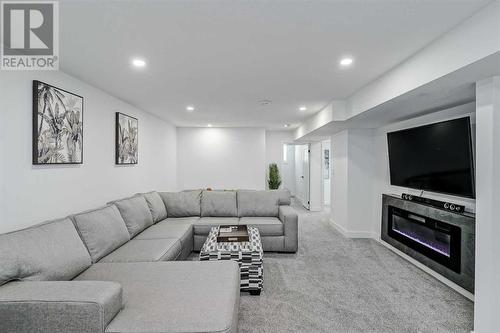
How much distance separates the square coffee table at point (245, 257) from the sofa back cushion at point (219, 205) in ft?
4.08

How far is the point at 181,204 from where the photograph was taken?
162 inches

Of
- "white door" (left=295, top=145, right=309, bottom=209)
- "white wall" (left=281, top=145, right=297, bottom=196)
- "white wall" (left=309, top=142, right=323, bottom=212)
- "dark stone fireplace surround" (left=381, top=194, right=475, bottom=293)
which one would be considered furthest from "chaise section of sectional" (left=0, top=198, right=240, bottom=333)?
"white wall" (left=281, top=145, right=297, bottom=196)

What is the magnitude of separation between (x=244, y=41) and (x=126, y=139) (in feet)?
9.08

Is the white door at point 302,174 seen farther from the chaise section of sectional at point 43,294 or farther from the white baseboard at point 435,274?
the chaise section of sectional at point 43,294

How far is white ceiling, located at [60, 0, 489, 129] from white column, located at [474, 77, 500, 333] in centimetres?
68

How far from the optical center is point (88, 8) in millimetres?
1515

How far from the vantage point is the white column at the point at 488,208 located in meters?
1.78

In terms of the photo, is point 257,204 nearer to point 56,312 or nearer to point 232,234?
point 232,234

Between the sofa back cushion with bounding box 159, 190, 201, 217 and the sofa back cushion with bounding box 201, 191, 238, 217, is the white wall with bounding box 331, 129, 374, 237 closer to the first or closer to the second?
the sofa back cushion with bounding box 201, 191, 238, 217

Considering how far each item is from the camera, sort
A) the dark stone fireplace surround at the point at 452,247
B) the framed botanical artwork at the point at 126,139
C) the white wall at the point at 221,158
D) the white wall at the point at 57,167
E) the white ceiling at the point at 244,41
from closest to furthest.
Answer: the white ceiling at the point at 244,41 → the white wall at the point at 57,167 → the dark stone fireplace surround at the point at 452,247 → the framed botanical artwork at the point at 126,139 → the white wall at the point at 221,158

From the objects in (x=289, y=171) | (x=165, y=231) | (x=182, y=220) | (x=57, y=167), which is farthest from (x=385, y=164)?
(x=289, y=171)

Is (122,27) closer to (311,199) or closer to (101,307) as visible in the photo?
(101,307)

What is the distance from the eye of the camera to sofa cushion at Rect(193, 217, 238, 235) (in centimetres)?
362

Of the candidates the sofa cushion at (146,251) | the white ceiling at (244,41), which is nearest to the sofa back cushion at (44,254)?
the sofa cushion at (146,251)
